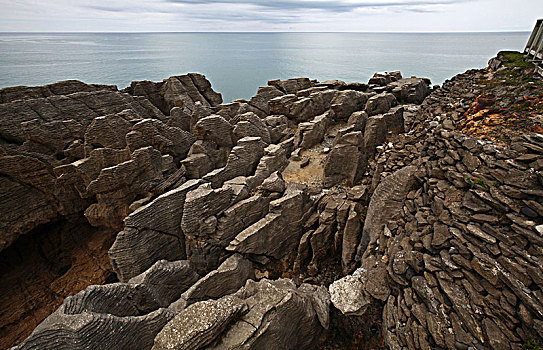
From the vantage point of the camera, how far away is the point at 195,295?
10078 millimetres

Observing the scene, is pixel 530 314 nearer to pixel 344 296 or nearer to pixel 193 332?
pixel 344 296

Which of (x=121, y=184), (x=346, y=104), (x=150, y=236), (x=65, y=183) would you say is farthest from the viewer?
(x=346, y=104)

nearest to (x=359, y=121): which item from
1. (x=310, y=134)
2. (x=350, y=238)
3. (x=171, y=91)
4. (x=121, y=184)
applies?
(x=310, y=134)

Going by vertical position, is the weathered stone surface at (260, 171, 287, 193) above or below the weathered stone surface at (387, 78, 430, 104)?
below

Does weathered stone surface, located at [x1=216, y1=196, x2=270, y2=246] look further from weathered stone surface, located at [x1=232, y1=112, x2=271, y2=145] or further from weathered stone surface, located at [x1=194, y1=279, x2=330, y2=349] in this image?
weathered stone surface, located at [x1=232, y1=112, x2=271, y2=145]

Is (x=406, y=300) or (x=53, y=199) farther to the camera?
(x=53, y=199)

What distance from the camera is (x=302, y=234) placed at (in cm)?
1401

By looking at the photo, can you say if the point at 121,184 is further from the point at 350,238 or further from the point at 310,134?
the point at 310,134

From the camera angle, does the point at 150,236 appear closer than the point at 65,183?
Yes

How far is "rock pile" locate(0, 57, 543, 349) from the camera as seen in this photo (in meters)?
6.27

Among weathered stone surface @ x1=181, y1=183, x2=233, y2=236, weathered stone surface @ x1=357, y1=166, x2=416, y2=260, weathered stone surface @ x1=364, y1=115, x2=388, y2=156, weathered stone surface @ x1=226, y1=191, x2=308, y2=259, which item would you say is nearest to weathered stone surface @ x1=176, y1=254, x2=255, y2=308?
weathered stone surface @ x1=226, y1=191, x2=308, y2=259

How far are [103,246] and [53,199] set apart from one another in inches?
181

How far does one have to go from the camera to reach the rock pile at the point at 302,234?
6270 mm

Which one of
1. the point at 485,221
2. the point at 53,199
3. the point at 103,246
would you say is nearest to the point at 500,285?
the point at 485,221
